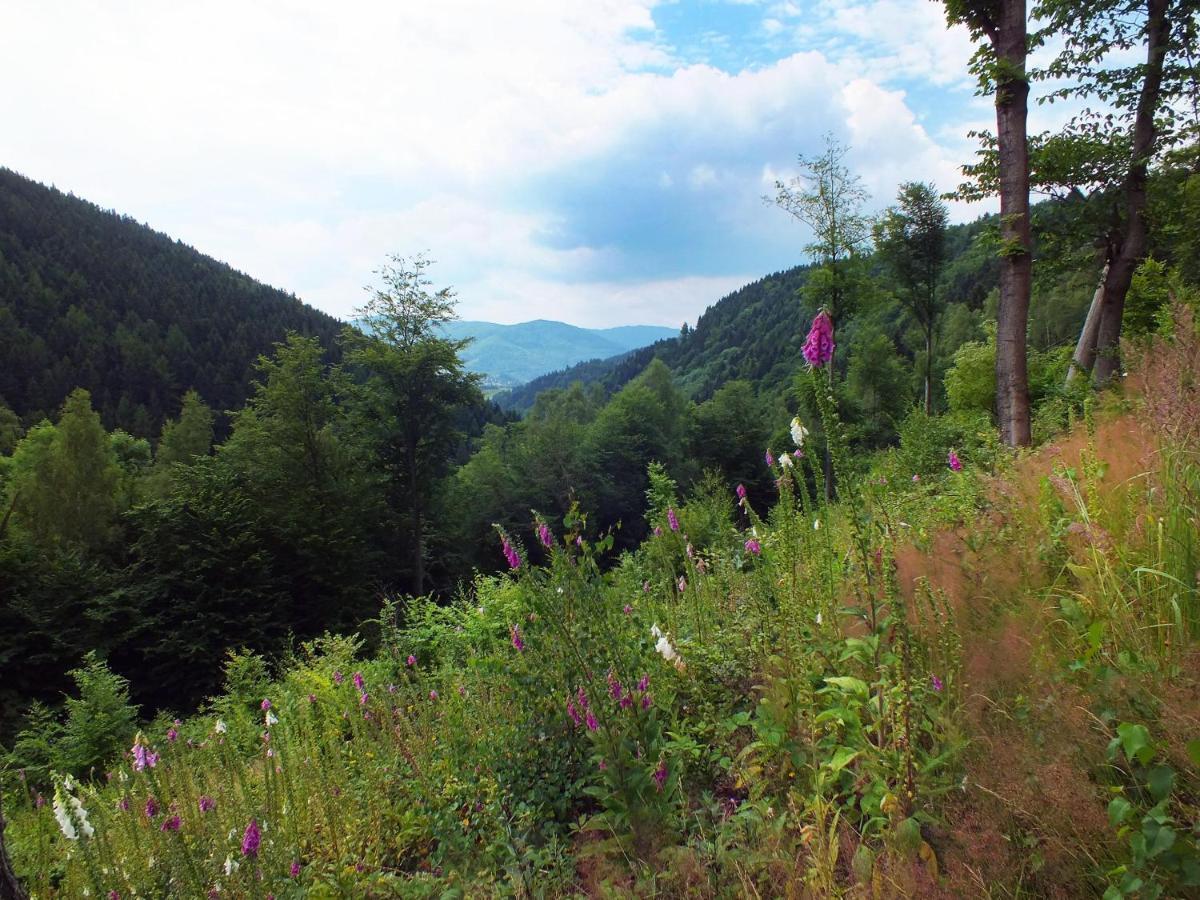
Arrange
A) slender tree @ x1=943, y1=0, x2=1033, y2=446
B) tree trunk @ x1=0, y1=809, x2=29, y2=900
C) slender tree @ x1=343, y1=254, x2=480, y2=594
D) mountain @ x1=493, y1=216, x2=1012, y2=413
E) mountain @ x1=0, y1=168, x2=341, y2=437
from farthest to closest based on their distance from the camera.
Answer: mountain @ x1=493, y1=216, x2=1012, y2=413, mountain @ x1=0, y1=168, x2=341, y2=437, slender tree @ x1=343, y1=254, x2=480, y2=594, slender tree @ x1=943, y1=0, x2=1033, y2=446, tree trunk @ x1=0, y1=809, x2=29, y2=900

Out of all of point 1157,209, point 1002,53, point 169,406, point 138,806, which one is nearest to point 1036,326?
point 1157,209

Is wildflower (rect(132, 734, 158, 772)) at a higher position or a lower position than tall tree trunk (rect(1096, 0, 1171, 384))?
lower

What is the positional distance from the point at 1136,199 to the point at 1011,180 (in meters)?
4.95

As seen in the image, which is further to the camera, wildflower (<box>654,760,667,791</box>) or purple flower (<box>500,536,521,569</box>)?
purple flower (<box>500,536,521,569</box>)

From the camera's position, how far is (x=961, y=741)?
171cm

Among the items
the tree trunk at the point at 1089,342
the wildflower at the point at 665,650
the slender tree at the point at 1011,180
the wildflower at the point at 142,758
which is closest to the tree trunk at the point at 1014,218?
the slender tree at the point at 1011,180

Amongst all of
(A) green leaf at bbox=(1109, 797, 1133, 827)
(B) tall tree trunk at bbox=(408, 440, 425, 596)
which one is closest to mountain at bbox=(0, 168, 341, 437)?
(B) tall tree trunk at bbox=(408, 440, 425, 596)

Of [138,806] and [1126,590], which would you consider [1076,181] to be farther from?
[138,806]

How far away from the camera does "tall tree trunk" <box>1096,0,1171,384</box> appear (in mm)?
8219

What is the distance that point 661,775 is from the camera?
2275 millimetres

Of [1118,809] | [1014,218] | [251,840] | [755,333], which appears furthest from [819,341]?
[755,333]

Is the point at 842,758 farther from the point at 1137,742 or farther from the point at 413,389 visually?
the point at 413,389

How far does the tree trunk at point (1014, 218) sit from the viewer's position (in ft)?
19.3

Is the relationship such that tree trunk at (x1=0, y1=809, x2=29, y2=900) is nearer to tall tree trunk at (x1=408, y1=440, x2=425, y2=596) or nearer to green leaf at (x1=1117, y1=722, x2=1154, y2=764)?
green leaf at (x1=1117, y1=722, x2=1154, y2=764)
